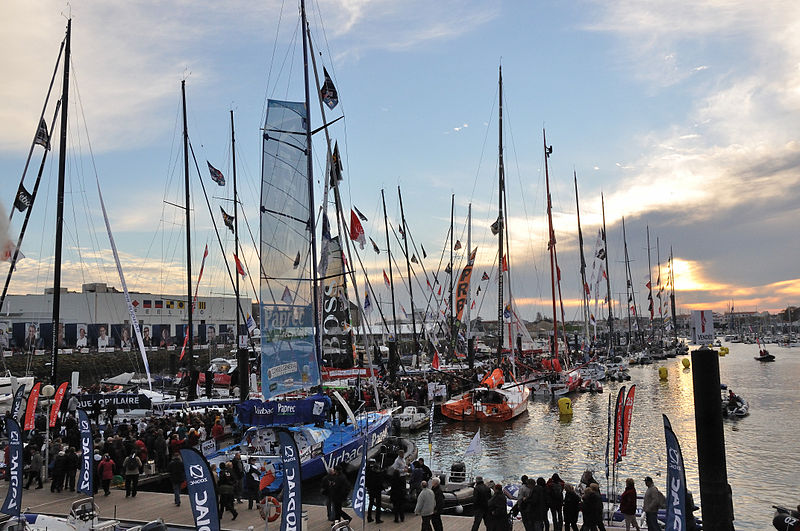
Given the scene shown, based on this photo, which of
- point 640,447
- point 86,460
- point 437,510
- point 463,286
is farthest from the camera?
point 463,286

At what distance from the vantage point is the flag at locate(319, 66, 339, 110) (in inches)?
893

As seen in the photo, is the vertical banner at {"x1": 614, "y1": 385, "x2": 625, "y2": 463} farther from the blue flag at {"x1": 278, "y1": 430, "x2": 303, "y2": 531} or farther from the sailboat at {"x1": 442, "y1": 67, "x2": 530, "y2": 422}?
the sailboat at {"x1": 442, "y1": 67, "x2": 530, "y2": 422}

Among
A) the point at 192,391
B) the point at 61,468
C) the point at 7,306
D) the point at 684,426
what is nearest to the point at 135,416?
the point at 192,391

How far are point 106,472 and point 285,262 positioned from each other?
7980 mm

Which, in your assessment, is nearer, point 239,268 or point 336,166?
point 336,166

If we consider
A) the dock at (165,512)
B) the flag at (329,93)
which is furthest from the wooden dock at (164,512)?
the flag at (329,93)

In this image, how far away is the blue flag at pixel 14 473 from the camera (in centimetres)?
1394

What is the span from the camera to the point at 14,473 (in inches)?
562

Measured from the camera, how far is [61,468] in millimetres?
17172

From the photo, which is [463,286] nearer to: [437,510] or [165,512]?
[165,512]

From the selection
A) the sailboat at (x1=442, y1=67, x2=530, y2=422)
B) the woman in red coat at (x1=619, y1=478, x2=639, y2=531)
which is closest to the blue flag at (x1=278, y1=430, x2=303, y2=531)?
the woman in red coat at (x1=619, y1=478, x2=639, y2=531)

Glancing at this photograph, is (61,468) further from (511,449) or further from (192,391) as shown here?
(511,449)

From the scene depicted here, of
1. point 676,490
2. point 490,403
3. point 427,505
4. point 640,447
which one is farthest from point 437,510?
point 490,403

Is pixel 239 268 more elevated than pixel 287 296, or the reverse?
pixel 239 268
